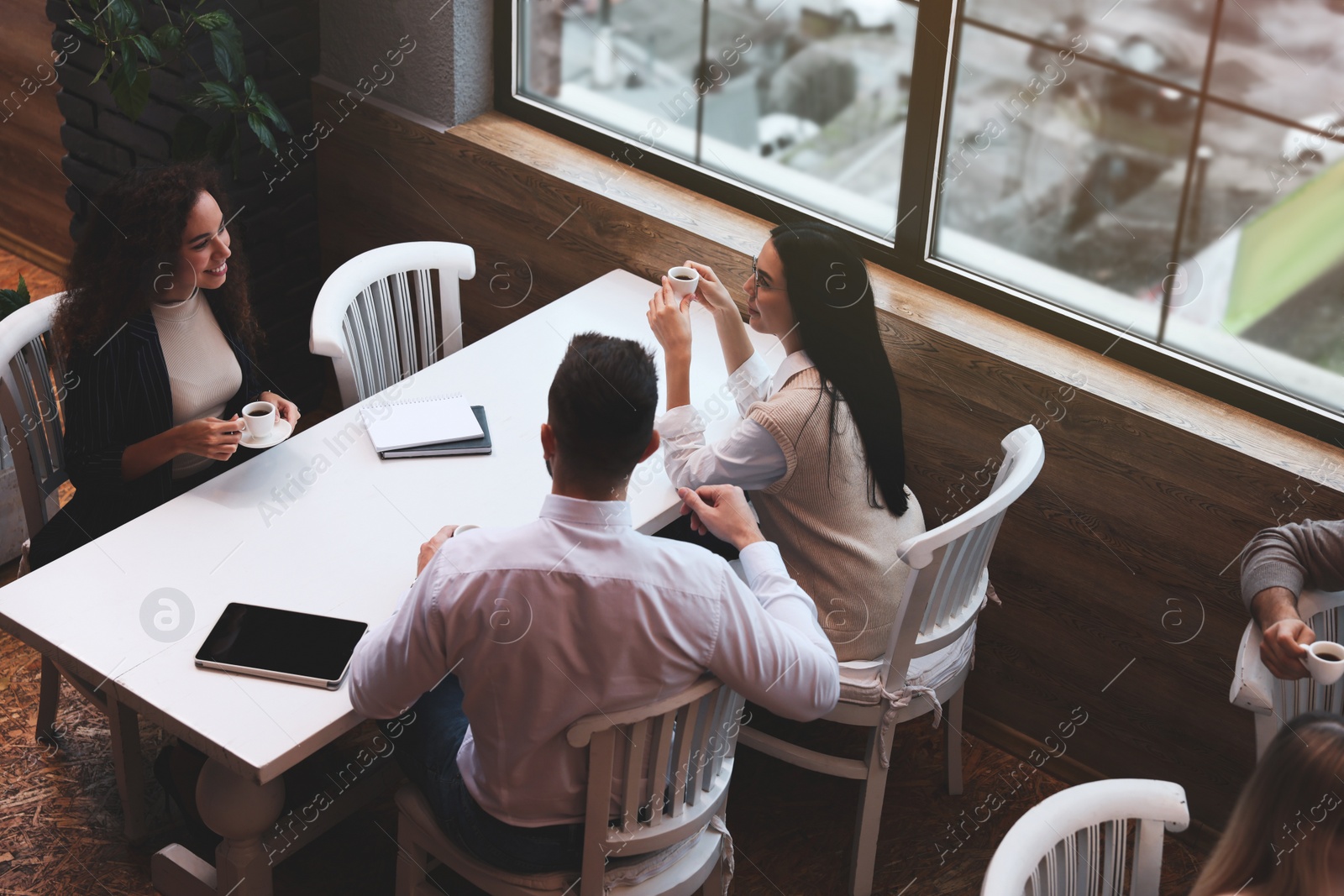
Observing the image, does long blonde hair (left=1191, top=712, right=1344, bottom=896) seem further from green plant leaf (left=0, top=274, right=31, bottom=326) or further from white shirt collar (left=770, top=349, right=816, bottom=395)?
green plant leaf (left=0, top=274, right=31, bottom=326)

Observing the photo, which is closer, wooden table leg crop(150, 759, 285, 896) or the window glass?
wooden table leg crop(150, 759, 285, 896)

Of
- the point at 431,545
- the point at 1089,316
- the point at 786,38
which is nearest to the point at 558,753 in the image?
the point at 431,545

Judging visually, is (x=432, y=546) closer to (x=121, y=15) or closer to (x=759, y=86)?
(x=759, y=86)

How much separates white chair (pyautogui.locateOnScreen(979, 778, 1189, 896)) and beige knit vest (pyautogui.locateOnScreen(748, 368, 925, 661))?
74cm

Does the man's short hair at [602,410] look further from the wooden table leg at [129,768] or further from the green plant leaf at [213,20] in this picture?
the green plant leaf at [213,20]

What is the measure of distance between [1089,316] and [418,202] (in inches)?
70.8

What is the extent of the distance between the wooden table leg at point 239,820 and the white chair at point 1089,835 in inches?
44.2

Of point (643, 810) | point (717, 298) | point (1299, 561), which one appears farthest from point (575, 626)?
point (1299, 561)

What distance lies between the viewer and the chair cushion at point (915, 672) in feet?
7.68

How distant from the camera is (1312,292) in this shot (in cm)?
235

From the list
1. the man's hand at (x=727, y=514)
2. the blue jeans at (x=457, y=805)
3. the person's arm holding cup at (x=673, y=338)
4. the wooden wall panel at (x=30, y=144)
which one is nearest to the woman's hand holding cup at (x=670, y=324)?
the person's arm holding cup at (x=673, y=338)

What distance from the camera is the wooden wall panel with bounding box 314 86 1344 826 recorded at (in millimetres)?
2428

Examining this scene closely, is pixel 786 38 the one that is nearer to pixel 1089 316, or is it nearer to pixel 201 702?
pixel 1089 316

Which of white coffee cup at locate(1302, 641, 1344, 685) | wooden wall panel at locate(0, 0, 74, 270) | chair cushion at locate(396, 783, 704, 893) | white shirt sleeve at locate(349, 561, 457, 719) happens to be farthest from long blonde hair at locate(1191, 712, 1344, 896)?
wooden wall panel at locate(0, 0, 74, 270)
